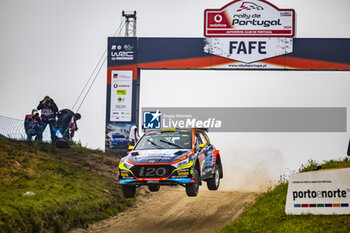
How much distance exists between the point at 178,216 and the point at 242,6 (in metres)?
12.5

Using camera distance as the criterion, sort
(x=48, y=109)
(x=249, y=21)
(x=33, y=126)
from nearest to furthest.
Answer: (x=48, y=109)
(x=33, y=126)
(x=249, y=21)

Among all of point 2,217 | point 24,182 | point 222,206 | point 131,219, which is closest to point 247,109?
point 222,206

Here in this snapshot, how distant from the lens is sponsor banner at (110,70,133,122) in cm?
2588

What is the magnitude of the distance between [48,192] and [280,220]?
8.83 meters

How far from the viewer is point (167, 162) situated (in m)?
13.9

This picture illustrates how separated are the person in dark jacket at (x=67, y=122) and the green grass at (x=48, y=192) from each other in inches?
41.9

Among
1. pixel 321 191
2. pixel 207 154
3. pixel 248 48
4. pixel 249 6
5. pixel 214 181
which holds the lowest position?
pixel 214 181

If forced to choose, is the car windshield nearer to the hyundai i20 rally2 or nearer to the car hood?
the hyundai i20 rally2

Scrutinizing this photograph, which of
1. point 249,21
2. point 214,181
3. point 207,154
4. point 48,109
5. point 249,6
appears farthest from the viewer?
point 249,6

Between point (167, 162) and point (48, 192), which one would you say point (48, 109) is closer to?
point (48, 192)

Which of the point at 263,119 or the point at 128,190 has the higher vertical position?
the point at 263,119

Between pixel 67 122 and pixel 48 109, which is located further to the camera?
pixel 67 122

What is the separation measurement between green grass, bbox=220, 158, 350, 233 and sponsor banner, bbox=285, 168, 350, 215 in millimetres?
181

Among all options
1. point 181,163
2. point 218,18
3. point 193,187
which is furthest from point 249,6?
point 193,187
